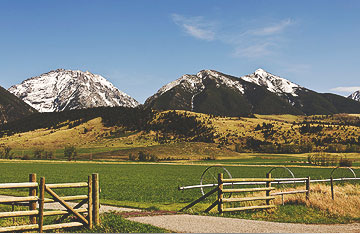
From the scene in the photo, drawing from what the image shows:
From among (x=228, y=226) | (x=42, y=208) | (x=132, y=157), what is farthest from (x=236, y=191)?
(x=132, y=157)

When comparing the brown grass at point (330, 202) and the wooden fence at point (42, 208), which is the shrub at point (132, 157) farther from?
the wooden fence at point (42, 208)

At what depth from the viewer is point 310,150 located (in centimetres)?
13838

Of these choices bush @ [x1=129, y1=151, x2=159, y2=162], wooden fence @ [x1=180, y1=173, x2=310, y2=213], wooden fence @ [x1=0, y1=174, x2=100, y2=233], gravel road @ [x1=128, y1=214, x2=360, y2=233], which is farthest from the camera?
bush @ [x1=129, y1=151, x2=159, y2=162]

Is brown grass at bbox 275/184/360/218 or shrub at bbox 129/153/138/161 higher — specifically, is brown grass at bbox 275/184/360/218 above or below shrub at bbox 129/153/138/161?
above

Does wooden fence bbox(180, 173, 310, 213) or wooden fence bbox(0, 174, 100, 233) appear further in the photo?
wooden fence bbox(180, 173, 310, 213)

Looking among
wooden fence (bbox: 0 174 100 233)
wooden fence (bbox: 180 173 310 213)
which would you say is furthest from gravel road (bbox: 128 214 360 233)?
wooden fence (bbox: 0 174 100 233)

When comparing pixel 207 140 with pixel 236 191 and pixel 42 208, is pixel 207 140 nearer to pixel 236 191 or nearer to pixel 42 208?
pixel 236 191

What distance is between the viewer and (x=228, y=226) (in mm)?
16547

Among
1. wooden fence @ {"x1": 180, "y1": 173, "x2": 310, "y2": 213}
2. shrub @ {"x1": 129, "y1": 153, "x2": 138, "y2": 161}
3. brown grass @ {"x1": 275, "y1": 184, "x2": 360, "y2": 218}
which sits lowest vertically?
shrub @ {"x1": 129, "y1": 153, "x2": 138, "y2": 161}

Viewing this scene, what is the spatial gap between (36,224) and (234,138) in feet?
505

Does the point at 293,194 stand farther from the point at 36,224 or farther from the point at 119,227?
the point at 36,224

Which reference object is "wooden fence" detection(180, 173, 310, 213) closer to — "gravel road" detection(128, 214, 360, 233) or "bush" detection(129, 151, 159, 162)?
"gravel road" detection(128, 214, 360, 233)

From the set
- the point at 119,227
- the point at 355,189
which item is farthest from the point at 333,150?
the point at 119,227

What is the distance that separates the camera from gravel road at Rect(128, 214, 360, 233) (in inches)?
627
